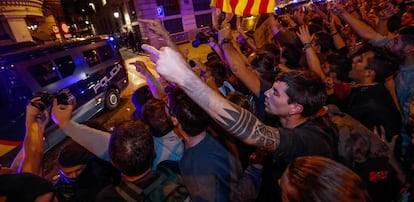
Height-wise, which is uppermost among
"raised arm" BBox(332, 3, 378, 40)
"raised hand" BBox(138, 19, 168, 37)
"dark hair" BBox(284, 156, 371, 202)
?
"raised hand" BBox(138, 19, 168, 37)

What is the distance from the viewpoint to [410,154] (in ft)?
6.35

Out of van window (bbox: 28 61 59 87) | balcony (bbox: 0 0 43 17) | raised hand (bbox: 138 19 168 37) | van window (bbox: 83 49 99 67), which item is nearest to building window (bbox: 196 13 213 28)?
Result: balcony (bbox: 0 0 43 17)

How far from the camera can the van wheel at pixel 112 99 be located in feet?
22.4

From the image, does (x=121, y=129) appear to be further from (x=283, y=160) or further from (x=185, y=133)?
(x=283, y=160)

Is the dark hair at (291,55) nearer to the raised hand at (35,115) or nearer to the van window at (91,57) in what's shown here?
the raised hand at (35,115)

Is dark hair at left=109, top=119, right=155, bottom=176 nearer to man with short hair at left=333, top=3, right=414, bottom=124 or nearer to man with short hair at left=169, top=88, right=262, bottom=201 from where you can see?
man with short hair at left=169, top=88, right=262, bottom=201

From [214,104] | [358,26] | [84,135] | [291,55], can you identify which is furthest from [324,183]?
[291,55]

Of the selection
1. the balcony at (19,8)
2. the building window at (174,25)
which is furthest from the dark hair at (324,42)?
the building window at (174,25)

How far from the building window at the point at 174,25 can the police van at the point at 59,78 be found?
1758cm

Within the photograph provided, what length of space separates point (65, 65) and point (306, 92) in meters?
5.48

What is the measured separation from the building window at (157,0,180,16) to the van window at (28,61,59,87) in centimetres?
2061

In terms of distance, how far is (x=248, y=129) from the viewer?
126 centimetres

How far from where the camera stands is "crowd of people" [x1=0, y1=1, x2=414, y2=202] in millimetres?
1190

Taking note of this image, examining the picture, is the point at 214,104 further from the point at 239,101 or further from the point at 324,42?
the point at 324,42
